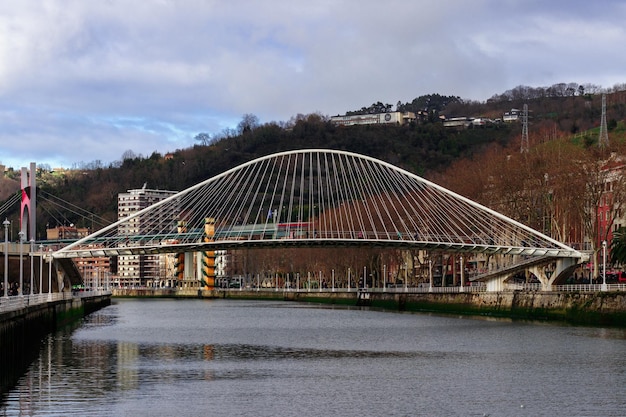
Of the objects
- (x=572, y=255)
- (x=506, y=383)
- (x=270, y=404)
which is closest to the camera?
(x=270, y=404)

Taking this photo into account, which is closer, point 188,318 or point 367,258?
point 188,318

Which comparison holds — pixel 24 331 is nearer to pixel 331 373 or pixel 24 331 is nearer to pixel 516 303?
pixel 331 373

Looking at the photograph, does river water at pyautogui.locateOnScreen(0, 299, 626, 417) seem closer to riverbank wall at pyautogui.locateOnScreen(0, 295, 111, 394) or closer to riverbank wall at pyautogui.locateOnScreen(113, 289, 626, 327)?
riverbank wall at pyautogui.locateOnScreen(0, 295, 111, 394)

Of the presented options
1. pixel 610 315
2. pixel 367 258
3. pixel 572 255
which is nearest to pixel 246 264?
pixel 367 258

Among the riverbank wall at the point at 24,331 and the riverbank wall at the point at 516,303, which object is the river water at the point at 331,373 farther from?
the riverbank wall at the point at 516,303

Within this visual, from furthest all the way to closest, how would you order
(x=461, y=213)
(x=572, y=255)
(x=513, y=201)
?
(x=513, y=201)
(x=461, y=213)
(x=572, y=255)

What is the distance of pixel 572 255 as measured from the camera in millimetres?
86312

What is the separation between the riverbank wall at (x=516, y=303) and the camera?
67500mm

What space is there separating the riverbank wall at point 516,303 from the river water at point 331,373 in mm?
2415

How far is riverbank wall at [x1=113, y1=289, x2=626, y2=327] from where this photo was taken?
67500mm

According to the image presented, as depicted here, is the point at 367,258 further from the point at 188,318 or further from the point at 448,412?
the point at 448,412

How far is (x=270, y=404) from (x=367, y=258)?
91.9 metres

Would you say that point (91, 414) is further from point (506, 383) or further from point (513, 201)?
point (513, 201)

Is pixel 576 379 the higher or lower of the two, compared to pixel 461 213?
lower
